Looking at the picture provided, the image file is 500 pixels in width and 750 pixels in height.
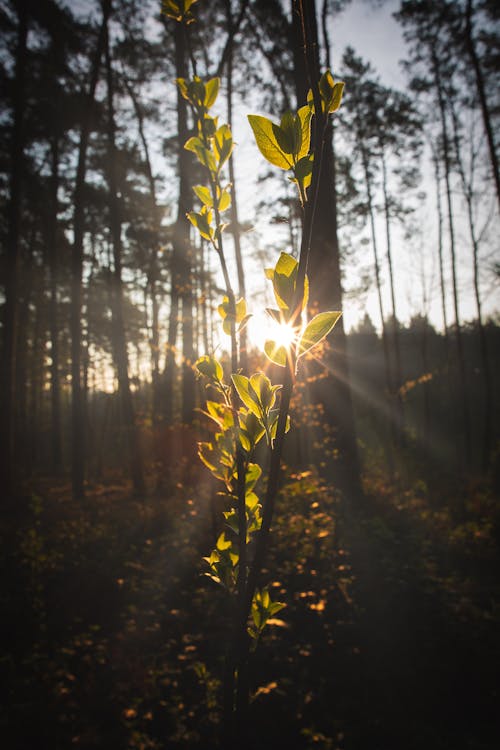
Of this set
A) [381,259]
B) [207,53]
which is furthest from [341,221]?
[207,53]

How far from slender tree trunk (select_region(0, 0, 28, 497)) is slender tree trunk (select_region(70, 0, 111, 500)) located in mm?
1191

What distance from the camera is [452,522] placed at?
23.4ft

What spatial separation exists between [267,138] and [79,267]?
8.84 metres

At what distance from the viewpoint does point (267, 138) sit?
0.47 metres

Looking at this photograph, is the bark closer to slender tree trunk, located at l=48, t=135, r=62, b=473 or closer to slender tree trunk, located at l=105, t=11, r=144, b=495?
slender tree trunk, located at l=105, t=11, r=144, b=495

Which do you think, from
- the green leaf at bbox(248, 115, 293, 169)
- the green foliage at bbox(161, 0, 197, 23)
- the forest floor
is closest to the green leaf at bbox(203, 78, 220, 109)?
the green foliage at bbox(161, 0, 197, 23)

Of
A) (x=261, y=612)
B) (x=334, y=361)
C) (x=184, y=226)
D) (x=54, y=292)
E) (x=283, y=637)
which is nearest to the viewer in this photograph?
(x=261, y=612)

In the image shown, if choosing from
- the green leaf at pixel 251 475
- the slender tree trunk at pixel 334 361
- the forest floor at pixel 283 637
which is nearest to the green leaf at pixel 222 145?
the green leaf at pixel 251 475

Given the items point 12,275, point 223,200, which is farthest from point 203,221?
point 12,275

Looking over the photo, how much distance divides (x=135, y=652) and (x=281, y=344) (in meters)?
4.25

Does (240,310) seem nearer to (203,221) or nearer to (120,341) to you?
(203,221)

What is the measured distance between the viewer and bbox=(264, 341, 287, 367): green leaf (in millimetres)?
480

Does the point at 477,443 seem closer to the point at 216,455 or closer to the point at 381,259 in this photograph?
the point at 381,259

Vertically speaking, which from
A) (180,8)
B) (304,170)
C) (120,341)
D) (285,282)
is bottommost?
(285,282)
